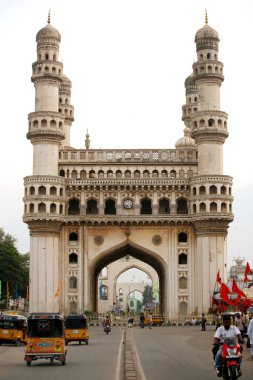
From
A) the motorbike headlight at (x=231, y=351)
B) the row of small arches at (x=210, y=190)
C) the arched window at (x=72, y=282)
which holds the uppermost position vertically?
the row of small arches at (x=210, y=190)

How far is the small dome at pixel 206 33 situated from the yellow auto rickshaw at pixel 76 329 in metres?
37.7

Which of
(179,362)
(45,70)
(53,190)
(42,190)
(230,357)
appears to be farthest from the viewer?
(45,70)

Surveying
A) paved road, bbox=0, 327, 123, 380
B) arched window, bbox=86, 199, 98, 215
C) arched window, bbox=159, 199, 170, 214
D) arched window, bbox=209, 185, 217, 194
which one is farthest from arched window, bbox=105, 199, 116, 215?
paved road, bbox=0, 327, 123, 380

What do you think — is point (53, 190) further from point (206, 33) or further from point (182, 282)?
point (206, 33)

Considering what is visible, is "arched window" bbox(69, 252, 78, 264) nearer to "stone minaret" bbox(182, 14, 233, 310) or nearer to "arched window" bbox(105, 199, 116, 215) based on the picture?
"arched window" bbox(105, 199, 116, 215)

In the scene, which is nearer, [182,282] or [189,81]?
[182,282]

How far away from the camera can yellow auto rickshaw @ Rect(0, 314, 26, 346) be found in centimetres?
3812

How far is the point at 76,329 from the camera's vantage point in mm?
37375

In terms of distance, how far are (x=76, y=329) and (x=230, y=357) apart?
2191 centimetres

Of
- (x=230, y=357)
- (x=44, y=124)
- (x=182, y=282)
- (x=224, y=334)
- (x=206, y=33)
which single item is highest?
(x=206, y=33)

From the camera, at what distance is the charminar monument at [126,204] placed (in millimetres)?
63469

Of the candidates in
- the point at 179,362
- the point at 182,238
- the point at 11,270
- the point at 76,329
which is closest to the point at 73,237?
the point at 182,238

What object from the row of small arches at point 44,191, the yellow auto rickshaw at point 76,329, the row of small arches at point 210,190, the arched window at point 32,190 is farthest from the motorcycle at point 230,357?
the arched window at point 32,190

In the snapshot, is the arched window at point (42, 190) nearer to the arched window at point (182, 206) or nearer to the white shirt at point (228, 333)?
the arched window at point (182, 206)
